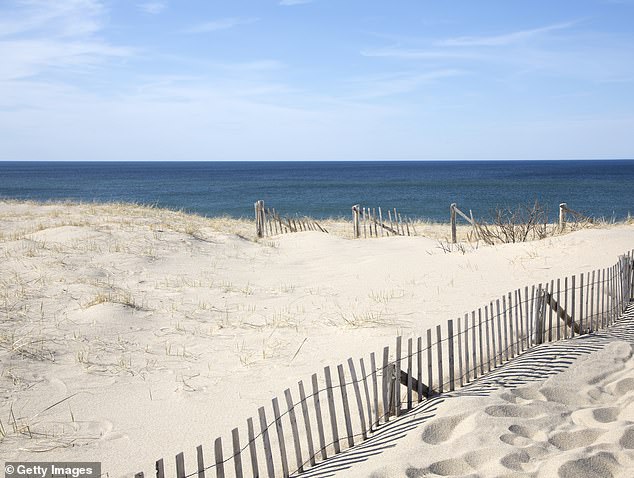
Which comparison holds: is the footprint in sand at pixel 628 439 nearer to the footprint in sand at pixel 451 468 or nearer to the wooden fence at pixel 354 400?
the footprint in sand at pixel 451 468

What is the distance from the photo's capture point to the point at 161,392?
614cm

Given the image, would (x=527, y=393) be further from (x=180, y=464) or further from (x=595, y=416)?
(x=180, y=464)

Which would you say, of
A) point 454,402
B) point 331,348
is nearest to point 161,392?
point 331,348

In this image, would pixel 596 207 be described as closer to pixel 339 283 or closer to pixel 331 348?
pixel 339 283

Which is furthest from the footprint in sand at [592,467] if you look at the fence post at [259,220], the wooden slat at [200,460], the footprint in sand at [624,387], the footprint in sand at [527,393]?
the fence post at [259,220]

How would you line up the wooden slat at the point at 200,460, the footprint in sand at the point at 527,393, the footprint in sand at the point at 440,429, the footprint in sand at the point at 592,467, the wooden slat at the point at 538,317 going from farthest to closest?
the wooden slat at the point at 538,317, the footprint in sand at the point at 527,393, the footprint in sand at the point at 440,429, the footprint in sand at the point at 592,467, the wooden slat at the point at 200,460

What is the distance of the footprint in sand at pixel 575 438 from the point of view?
169 inches

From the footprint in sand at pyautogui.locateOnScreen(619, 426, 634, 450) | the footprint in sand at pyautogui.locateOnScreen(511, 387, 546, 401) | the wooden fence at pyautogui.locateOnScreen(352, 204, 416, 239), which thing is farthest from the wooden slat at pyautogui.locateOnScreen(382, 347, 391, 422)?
the wooden fence at pyautogui.locateOnScreen(352, 204, 416, 239)

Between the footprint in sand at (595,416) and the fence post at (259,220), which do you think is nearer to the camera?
the footprint in sand at (595,416)

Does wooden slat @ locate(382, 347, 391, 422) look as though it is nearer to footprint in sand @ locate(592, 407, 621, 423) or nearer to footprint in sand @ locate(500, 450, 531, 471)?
footprint in sand @ locate(500, 450, 531, 471)


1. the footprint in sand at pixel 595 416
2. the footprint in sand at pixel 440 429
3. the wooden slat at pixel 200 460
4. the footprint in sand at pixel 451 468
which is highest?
the wooden slat at pixel 200 460

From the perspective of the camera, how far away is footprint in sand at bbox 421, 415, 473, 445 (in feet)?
14.7

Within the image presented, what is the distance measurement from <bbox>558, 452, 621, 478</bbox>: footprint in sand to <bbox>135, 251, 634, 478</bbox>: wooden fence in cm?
161

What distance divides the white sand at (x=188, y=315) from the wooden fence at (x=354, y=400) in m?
0.54
